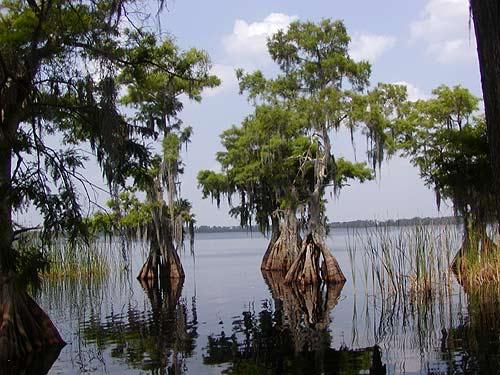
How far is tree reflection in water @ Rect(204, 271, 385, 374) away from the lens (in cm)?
860

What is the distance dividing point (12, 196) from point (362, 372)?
5.33m

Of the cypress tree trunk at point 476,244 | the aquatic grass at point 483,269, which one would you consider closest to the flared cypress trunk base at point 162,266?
the cypress tree trunk at point 476,244

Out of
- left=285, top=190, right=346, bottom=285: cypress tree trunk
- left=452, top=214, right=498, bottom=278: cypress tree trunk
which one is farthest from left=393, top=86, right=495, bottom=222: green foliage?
left=285, top=190, right=346, bottom=285: cypress tree trunk

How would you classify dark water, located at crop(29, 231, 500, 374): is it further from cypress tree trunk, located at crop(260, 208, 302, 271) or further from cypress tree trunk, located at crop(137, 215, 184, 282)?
cypress tree trunk, located at crop(260, 208, 302, 271)

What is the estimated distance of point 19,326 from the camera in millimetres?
9562

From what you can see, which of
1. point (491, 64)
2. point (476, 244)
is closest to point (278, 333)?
point (476, 244)

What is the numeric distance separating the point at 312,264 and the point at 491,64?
20.2 m

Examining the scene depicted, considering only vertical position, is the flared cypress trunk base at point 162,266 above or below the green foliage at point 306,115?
below

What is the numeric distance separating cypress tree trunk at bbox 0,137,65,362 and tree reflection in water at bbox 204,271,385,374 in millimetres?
2833

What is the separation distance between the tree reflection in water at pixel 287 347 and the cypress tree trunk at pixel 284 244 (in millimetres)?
9940

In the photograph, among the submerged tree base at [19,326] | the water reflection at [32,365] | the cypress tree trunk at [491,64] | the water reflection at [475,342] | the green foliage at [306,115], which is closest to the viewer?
the cypress tree trunk at [491,64]

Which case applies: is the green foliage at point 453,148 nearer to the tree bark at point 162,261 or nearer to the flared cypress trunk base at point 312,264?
the flared cypress trunk base at point 312,264

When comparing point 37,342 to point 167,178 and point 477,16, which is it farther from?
point 167,178

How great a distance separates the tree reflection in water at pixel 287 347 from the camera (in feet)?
28.2
